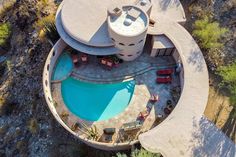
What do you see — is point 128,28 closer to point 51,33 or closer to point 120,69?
point 120,69

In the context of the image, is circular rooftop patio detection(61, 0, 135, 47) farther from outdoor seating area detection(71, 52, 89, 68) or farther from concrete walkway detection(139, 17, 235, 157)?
concrete walkway detection(139, 17, 235, 157)

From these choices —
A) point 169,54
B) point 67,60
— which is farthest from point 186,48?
point 67,60

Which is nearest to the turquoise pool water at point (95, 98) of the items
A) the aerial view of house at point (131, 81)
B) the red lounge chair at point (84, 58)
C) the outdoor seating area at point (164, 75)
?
the aerial view of house at point (131, 81)

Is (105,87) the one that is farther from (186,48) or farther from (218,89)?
(218,89)

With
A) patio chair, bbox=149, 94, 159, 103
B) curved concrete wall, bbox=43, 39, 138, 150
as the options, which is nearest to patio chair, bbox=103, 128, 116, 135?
curved concrete wall, bbox=43, 39, 138, 150

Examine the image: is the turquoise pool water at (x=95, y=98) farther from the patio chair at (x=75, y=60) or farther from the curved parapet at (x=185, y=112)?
the curved parapet at (x=185, y=112)

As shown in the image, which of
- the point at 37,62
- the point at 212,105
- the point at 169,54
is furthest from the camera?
the point at 37,62
